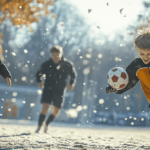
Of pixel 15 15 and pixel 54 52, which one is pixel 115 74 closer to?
pixel 54 52

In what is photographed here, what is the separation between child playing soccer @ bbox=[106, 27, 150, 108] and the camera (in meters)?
3.00

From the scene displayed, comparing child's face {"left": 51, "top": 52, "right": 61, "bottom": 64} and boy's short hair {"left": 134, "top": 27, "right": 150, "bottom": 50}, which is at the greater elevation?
child's face {"left": 51, "top": 52, "right": 61, "bottom": 64}

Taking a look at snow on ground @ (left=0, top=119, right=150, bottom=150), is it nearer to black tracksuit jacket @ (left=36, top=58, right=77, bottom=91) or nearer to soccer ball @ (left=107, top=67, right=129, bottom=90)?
soccer ball @ (left=107, top=67, right=129, bottom=90)

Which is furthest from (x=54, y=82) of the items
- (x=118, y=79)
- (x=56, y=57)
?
(x=118, y=79)

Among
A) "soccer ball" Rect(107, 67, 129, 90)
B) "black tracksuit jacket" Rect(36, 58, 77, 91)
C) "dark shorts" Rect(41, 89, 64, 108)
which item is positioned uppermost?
"black tracksuit jacket" Rect(36, 58, 77, 91)

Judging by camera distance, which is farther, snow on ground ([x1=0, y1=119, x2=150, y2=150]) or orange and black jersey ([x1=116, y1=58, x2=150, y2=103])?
snow on ground ([x1=0, y1=119, x2=150, y2=150])

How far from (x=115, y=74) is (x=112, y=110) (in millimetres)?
24793

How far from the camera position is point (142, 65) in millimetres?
3424

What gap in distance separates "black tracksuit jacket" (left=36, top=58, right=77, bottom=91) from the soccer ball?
7.46 feet

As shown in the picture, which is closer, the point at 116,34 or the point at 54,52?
the point at 54,52

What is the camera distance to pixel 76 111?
28375mm

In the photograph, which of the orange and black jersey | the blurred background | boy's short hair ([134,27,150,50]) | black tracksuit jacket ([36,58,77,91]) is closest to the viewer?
boy's short hair ([134,27,150,50])

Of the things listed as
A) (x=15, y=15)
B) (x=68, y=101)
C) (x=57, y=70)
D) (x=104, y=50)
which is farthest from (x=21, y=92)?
(x=57, y=70)

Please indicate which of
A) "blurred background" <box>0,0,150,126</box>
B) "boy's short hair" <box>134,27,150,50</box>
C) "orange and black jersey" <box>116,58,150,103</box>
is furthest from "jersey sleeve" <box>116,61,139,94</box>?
"blurred background" <box>0,0,150,126</box>
